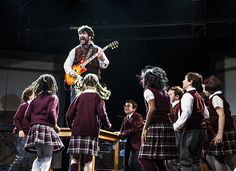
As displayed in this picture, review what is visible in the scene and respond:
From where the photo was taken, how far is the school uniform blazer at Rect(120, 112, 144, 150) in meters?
5.74

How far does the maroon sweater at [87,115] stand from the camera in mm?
4238

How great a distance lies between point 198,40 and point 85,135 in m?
4.48

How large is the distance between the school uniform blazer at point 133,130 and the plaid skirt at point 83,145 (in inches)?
58.6

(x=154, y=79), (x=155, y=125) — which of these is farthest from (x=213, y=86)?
(x=155, y=125)

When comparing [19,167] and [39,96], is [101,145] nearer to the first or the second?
[19,167]

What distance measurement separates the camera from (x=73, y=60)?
223 inches

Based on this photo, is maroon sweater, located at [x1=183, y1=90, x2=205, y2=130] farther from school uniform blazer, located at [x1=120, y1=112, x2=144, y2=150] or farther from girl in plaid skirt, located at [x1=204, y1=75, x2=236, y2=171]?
school uniform blazer, located at [x1=120, y1=112, x2=144, y2=150]

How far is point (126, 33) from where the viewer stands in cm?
802

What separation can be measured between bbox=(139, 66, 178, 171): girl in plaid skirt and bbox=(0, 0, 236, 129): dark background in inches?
147

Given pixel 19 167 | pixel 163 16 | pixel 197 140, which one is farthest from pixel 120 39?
pixel 197 140

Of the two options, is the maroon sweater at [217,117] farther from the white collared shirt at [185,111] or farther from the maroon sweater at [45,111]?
the maroon sweater at [45,111]

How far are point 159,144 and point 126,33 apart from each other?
448 centimetres

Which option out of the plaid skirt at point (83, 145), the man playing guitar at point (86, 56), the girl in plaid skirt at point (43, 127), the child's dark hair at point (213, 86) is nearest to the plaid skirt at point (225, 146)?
the child's dark hair at point (213, 86)

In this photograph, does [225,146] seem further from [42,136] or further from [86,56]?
[86,56]
